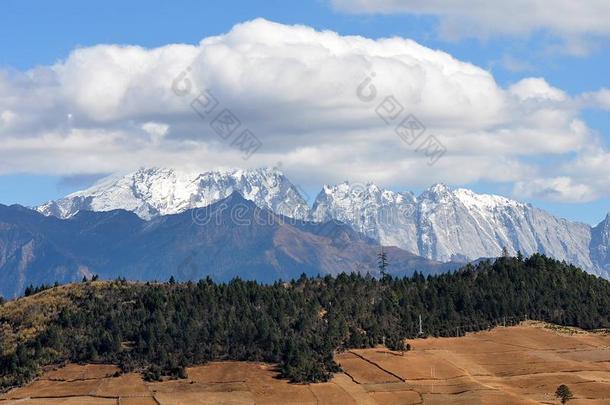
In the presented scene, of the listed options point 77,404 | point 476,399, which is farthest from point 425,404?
point 77,404

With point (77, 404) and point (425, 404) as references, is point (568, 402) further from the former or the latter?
point (77, 404)

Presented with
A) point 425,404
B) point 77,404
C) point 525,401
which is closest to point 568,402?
point 525,401

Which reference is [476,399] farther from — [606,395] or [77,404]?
[77,404]

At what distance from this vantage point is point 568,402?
19450 centimetres

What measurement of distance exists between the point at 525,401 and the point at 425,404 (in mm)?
19089

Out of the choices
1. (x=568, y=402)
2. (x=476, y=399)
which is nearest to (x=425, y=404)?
(x=476, y=399)

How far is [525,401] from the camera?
647ft

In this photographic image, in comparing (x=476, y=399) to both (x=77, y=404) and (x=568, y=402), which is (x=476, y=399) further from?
(x=77, y=404)

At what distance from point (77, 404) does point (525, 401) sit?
86.5 meters

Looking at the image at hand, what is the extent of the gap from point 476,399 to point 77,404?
7744 cm

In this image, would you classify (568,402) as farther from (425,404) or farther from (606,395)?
(425,404)

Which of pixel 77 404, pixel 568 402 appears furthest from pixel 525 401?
pixel 77 404

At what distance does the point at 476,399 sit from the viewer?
199250 millimetres

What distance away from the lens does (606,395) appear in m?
200
